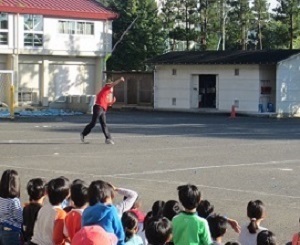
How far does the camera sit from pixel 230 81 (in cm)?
4838

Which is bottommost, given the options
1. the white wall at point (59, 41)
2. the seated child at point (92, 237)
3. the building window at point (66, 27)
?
the seated child at point (92, 237)

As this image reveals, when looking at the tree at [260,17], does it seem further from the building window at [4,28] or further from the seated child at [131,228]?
the seated child at [131,228]

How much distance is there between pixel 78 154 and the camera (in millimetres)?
20078

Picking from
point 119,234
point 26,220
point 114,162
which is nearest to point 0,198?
point 26,220

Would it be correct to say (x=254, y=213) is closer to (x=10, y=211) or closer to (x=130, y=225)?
(x=130, y=225)

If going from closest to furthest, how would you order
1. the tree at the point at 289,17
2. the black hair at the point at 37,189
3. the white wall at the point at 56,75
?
1. the black hair at the point at 37,189
2. the white wall at the point at 56,75
3. the tree at the point at 289,17

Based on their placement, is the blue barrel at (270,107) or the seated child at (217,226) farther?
the blue barrel at (270,107)

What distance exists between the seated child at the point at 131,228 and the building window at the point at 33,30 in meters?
42.8

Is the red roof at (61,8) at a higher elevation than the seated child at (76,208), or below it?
higher

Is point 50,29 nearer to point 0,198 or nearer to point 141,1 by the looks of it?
point 141,1

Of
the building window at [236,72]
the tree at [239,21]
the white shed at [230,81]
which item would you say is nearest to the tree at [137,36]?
the tree at [239,21]

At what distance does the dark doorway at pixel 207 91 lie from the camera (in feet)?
162

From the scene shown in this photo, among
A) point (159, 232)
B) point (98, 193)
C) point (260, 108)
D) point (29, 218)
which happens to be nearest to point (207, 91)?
point (260, 108)

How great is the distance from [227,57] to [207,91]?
2.34 m
